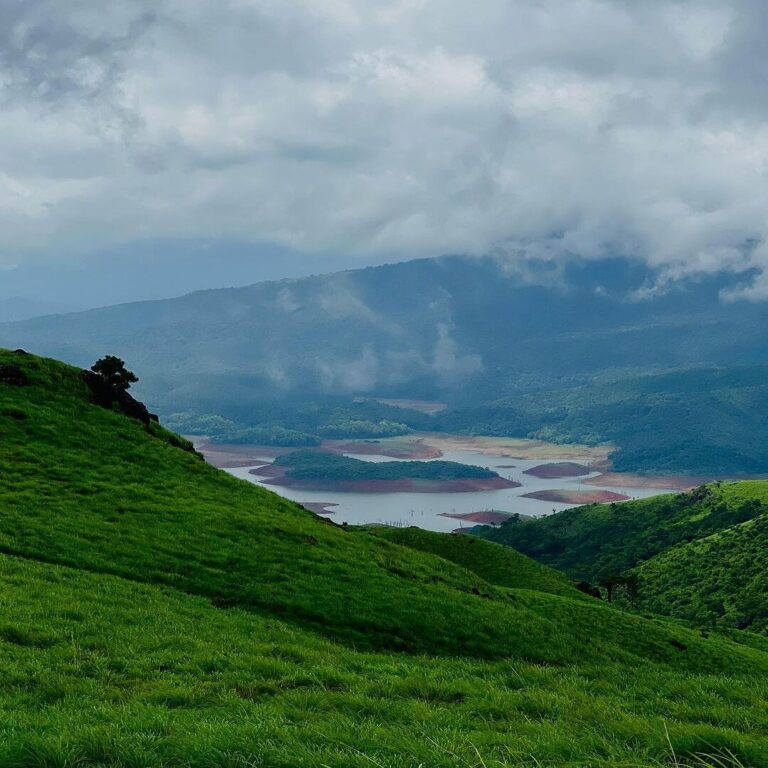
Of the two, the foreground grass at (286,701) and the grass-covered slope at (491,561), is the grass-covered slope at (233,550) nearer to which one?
the foreground grass at (286,701)

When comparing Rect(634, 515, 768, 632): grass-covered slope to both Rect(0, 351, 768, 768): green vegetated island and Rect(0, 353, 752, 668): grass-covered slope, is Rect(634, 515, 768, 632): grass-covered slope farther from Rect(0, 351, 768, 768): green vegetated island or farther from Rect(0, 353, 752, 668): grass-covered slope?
→ Rect(0, 353, 752, 668): grass-covered slope

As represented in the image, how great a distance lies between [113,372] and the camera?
187 feet

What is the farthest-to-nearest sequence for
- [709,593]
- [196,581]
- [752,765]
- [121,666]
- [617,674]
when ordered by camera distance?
[709,593], [196,581], [617,674], [121,666], [752,765]

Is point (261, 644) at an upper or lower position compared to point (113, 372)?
lower

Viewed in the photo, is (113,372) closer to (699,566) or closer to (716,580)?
(716,580)

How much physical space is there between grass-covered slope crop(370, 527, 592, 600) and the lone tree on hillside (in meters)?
29.3

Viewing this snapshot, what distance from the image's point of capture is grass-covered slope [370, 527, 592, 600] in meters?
68.6

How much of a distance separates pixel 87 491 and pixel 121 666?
79.0 ft

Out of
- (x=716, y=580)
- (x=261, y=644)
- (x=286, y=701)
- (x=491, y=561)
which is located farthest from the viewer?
(x=716, y=580)

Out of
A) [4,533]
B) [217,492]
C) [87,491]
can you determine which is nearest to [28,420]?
[87,491]

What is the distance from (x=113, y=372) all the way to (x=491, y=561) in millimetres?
43804

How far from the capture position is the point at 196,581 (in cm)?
3139

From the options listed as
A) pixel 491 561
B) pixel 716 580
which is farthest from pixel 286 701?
pixel 716 580

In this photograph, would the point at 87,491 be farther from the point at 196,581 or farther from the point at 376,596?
the point at 376,596
